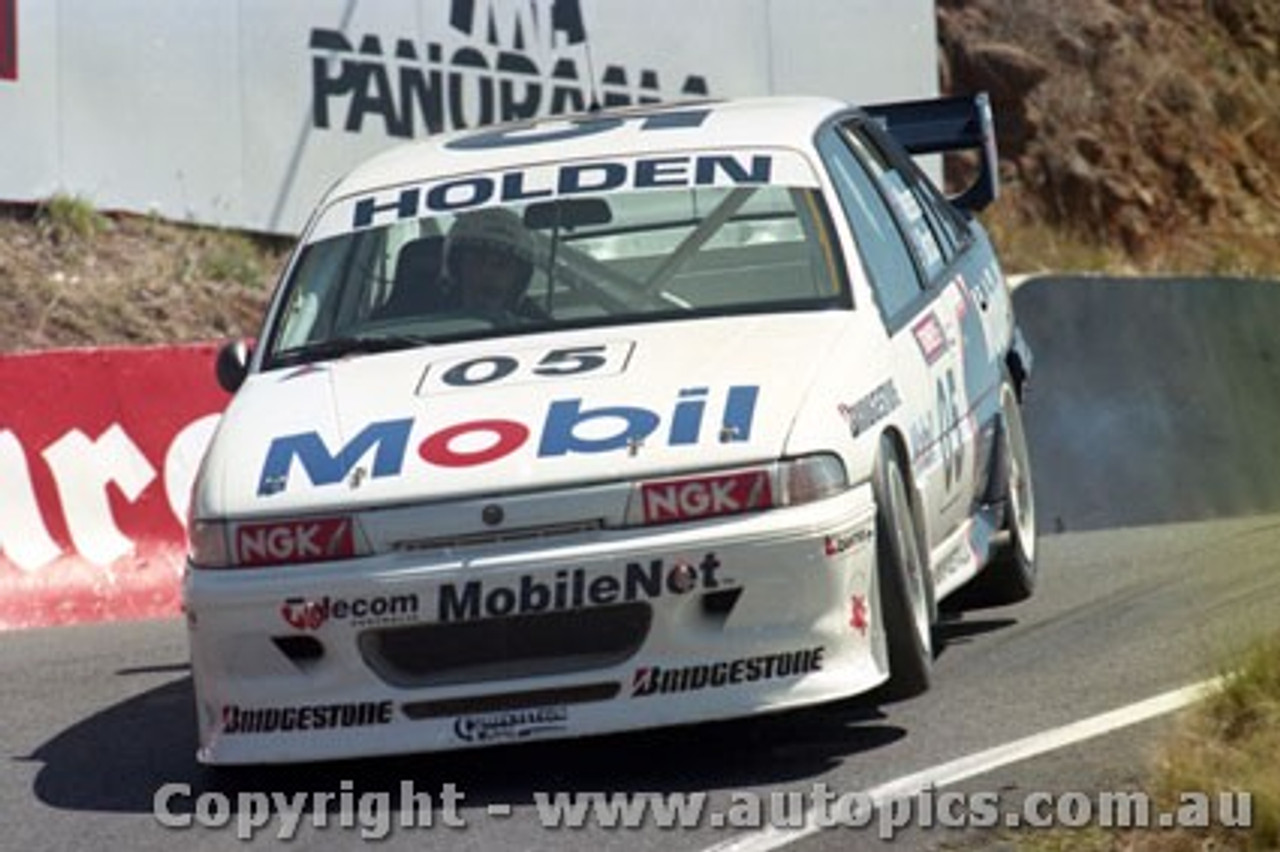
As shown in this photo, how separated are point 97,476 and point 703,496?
5.53m

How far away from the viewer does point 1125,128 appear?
77.4 ft

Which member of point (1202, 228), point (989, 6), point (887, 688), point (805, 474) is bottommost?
point (1202, 228)

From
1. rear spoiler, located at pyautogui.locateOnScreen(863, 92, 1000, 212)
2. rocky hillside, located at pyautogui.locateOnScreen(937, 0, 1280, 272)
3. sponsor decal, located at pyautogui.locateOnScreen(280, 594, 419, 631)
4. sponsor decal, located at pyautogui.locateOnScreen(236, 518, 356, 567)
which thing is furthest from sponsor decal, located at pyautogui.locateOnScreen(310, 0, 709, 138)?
sponsor decal, located at pyautogui.locateOnScreen(280, 594, 419, 631)

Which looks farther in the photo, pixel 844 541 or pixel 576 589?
pixel 844 541

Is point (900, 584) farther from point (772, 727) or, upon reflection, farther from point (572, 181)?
point (572, 181)

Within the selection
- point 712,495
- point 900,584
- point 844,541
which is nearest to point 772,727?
point 900,584

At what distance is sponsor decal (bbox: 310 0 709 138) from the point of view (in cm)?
1762

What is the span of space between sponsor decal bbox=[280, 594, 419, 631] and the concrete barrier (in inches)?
315

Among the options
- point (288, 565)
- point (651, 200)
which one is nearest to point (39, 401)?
point (651, 200)

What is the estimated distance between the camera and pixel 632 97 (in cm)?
1886

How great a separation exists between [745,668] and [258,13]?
1051 centimetres

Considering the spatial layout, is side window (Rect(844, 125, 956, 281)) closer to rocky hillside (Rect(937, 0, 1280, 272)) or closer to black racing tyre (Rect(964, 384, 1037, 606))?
black racing tyre (Rect(964, 384, 1037, 606))

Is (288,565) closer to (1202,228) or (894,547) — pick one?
(894,547)

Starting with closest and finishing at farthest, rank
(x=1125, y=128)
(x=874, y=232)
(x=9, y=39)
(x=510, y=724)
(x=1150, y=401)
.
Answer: (x=510, y=724) → (x=874, y=232) → (x=1150, y=401) → (x=9, y=39) → (x=1125, y=128)
